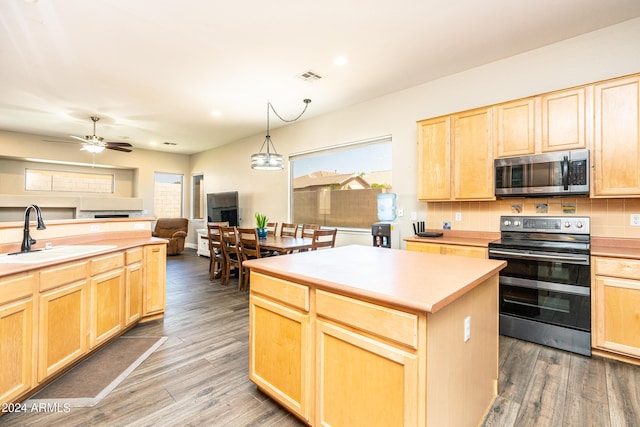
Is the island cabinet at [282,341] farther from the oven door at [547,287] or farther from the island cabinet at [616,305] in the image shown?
the island cabinet at [616,305]

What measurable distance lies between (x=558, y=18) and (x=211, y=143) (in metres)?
6.88

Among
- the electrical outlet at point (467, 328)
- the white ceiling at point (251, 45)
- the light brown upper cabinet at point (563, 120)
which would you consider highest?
the white ceiling at point (251, 45)

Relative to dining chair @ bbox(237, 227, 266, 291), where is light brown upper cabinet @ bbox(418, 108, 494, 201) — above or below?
above

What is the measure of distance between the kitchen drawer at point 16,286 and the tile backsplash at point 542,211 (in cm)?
384

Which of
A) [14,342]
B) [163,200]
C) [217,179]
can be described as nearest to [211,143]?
[217,179]

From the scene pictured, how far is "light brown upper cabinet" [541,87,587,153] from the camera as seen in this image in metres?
2.66

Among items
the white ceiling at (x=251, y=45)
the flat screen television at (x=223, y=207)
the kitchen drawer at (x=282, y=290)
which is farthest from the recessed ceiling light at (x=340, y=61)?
the flat screen television at (x=223, y=207)

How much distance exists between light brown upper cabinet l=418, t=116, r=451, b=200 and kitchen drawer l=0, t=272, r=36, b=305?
3606 millimetres

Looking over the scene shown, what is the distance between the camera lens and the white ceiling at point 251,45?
8.10ft

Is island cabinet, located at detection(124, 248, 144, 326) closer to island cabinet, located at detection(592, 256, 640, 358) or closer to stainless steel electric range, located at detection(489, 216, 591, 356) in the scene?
stainless steel electric range, located at detection(489, 216, 591, 356)

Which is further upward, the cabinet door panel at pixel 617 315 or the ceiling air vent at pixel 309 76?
the ceiling air vent at pixel 309 76

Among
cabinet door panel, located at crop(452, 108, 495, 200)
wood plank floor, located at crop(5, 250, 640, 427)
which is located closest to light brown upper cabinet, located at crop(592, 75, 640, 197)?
cabinet door panel, located at crop(452, 108, 495, 200)

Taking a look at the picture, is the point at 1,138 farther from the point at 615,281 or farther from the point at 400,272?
the point at 615,281

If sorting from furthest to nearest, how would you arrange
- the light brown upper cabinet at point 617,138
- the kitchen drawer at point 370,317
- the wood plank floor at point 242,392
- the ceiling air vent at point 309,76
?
the ceiling air vent at point 309,76, the light brown upper cabinet at point 617,138, the wood plank floor at point 242,392, the kitchen drawer at point 370,317
